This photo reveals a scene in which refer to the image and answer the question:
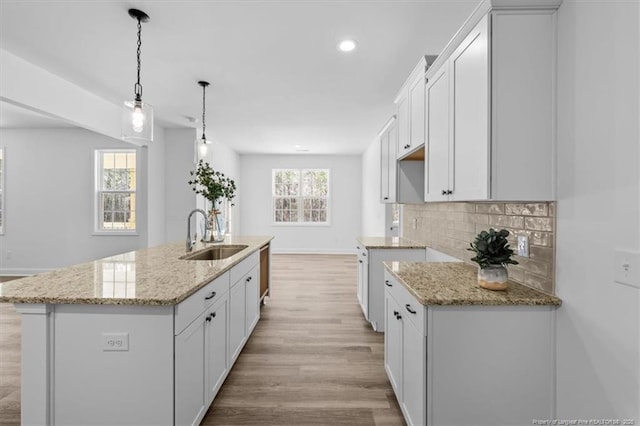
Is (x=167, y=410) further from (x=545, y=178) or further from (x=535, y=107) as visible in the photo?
(x=535, y=107)

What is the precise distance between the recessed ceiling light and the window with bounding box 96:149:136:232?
466 cm

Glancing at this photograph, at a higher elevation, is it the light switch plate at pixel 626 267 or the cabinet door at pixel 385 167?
the cabinet door at pixel 385 167

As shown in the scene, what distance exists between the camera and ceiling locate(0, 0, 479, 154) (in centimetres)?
227

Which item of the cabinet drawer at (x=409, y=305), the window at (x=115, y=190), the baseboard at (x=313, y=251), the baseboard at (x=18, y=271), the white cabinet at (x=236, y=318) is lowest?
the baseboard at (x=18, y=271)

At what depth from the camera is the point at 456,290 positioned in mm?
1645

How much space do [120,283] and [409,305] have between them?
1546mm

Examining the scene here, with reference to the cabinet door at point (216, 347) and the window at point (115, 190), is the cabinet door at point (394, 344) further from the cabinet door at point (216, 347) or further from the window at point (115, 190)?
the window at point (115, 190)

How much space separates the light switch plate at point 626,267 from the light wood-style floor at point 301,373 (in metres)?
1.44

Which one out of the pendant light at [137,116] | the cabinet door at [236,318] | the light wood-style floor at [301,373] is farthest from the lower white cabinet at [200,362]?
the pendant light at [137,116]

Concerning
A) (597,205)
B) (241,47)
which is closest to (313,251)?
(241,47)

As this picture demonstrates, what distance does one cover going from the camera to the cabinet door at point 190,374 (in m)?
1.49

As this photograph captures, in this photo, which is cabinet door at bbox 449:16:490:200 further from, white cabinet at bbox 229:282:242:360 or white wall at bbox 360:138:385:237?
white wall at bbox 360:138:385:237

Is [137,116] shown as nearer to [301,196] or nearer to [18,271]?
[18,271]

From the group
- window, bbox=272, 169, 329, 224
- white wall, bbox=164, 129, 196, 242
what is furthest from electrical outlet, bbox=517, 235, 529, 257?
window, bbox=272, 169, 329, 224
